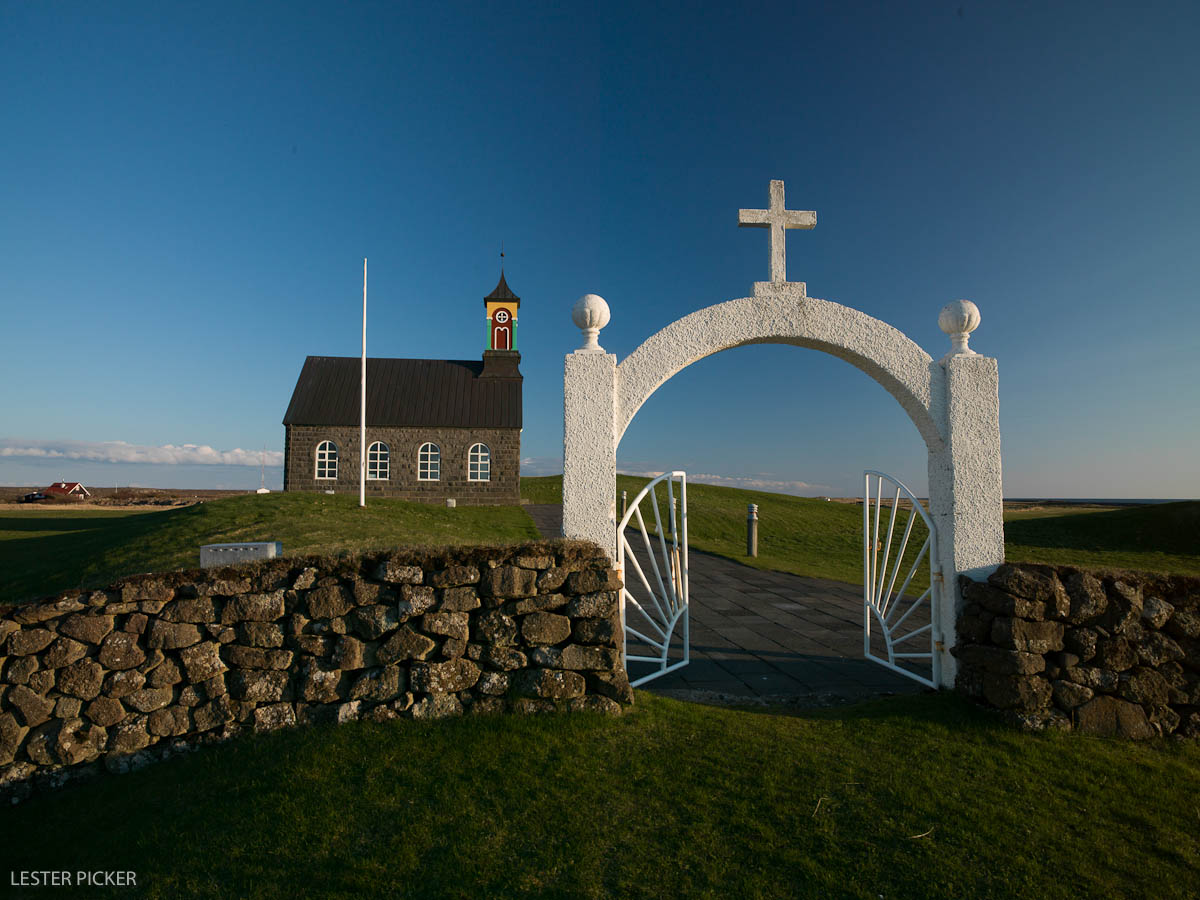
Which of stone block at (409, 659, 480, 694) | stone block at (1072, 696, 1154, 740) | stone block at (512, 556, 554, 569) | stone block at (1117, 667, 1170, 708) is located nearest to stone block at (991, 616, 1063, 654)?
stone block at (1072, 696, 1154, 740)

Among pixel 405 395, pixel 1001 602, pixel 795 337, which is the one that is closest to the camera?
pixel 1001 602

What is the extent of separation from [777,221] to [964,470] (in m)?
2.60

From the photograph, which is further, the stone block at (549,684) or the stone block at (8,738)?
the stone block at (549,684)

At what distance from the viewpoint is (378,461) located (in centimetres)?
2491

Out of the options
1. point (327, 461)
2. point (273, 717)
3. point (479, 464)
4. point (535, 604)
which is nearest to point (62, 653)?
point (273, 717)

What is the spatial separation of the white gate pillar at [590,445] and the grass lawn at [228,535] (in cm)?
212

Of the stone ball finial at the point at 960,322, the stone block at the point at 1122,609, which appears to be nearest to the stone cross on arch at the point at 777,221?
the stone ball finial at the point at 960,322

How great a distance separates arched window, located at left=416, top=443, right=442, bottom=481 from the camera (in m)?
25.0

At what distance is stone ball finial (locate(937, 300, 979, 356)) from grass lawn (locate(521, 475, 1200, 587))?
727cm

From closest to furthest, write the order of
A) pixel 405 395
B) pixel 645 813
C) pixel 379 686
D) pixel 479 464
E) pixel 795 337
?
pixel 645 813 < pixel 379 686 < pixel 795 337 < pixel 479 464 < pixel 405 395

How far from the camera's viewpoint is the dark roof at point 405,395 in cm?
2486

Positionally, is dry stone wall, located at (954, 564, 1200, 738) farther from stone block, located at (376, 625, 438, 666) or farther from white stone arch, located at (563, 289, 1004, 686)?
stone block, located at (376, 625, 438, 666)

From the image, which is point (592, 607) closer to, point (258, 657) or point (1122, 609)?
point (258, 657)

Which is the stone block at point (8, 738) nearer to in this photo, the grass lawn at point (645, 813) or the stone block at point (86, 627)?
the grass lawn at point (645, 813)
